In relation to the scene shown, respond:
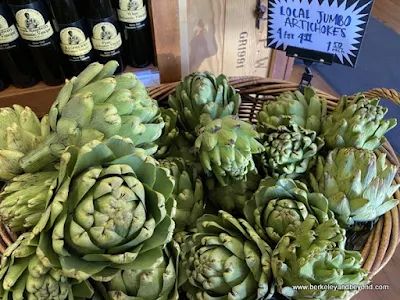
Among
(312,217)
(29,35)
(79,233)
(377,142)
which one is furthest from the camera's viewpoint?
(29,35)

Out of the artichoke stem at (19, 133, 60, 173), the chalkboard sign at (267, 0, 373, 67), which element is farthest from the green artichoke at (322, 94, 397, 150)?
the artichoke stem at (19, 133, 60, 173)

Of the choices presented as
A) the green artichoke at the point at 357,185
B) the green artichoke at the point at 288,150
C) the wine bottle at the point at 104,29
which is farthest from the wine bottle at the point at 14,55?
the green artichoke at the point at 357,185

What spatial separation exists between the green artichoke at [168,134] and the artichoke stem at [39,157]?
189mm

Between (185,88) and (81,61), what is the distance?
34 cm

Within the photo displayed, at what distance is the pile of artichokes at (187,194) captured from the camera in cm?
52

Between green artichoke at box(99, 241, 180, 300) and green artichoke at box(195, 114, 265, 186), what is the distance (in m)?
0.13

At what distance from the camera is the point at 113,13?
3.23ft

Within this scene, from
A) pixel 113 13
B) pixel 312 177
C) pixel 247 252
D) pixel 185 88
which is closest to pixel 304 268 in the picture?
pixel 247 252

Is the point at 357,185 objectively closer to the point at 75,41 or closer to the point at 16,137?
the point at 16,137

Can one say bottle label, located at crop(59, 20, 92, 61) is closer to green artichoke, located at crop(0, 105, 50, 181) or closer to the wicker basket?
the wicker basket

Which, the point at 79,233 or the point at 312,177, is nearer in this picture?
the point at 79,233

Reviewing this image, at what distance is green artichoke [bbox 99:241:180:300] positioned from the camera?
0.59 metres

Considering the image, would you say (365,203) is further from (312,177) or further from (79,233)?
(79,233)

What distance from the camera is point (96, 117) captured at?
2.03 feet
